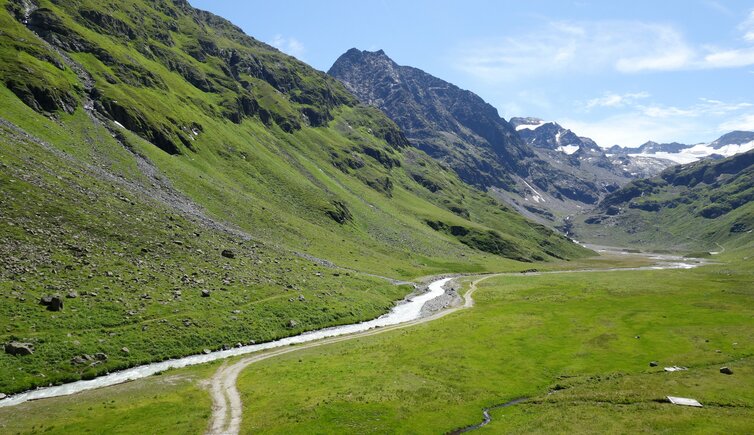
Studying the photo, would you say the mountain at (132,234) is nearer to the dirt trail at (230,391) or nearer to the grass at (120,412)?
the grass at (120,412)

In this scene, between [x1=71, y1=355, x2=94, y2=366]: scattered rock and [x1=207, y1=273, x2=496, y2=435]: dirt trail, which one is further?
[x1=71, y1=355, x2=94, y2=366]: scattered rock

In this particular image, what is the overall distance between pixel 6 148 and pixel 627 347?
115 meters

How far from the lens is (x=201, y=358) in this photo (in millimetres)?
60719

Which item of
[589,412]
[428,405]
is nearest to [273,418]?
[428,405]

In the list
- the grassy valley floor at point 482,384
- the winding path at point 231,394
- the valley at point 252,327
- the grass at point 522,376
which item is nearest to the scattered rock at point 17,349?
the valley at point 252,327

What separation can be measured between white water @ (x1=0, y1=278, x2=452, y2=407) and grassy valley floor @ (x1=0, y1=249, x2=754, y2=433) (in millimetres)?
2424

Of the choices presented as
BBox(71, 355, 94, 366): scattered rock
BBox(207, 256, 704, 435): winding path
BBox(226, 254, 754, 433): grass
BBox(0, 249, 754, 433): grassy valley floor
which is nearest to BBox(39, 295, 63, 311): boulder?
BBox(71, 355, 94, 366): scattered rock

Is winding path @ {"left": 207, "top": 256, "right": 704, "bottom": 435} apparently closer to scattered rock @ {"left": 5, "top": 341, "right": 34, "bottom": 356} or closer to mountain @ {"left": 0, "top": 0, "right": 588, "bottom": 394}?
mountain @ {"left": 0, "top": 0, "right": 588, "bottom": 394}

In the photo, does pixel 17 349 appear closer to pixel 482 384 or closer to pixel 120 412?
pixel 120 412

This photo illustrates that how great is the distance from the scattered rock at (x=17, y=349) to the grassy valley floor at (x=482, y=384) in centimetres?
860

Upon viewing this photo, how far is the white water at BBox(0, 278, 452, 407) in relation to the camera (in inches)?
1797

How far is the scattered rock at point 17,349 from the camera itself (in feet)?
158

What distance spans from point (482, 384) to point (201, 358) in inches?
1470

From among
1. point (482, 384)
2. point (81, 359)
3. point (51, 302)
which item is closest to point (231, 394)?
point (81, 359)
